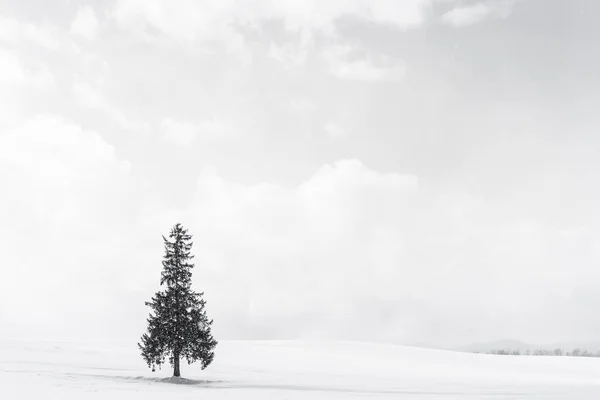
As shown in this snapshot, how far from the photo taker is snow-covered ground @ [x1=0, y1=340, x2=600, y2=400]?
29.4m

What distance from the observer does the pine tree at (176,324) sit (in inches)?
1459

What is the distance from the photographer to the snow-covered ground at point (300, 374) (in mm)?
29430

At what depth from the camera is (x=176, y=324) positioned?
37375 millimetres

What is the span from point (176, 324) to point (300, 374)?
47.8ft

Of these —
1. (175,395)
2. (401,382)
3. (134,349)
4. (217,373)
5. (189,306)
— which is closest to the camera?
(175,395)

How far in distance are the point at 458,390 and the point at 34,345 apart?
48.0 meters

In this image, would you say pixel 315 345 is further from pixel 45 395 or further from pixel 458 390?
pixel 45 395

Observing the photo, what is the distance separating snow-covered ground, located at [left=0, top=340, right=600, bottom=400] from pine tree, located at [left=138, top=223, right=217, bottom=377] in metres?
1.88

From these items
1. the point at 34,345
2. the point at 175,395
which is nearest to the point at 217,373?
the point at 175,395

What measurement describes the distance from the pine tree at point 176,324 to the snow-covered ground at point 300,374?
188cm

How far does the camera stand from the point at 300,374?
46594 millimetres

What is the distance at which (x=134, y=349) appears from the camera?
64.8 metres

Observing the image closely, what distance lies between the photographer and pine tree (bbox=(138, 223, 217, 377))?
37.1 meters

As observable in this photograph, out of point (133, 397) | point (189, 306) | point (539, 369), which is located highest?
point (189, 306)
